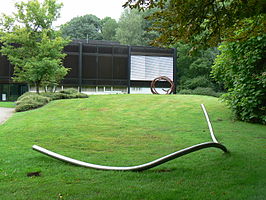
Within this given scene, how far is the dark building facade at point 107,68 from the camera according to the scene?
3288 cm

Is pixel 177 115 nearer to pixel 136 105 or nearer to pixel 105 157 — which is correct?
pixel 136 105

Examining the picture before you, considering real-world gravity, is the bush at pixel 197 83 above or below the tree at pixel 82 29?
below

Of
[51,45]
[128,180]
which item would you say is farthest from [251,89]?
[51,45]

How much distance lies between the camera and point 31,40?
74.2 feet

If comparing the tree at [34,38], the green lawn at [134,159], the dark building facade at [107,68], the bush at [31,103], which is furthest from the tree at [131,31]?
the green lawn at [134,159]

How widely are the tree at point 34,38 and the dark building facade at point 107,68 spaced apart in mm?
9464

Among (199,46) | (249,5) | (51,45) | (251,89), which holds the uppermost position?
(51,45)

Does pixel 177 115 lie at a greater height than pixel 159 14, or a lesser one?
lesser

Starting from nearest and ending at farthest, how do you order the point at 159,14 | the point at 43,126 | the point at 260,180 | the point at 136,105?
the point at 260,180, the point at 159,14, the point at 43,126, the point at 136,105

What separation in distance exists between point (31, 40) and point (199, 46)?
19808mm

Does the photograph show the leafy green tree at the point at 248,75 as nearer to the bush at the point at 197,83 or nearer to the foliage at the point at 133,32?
the bush at the point at 197,83

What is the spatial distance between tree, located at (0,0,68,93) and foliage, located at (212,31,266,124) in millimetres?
14023

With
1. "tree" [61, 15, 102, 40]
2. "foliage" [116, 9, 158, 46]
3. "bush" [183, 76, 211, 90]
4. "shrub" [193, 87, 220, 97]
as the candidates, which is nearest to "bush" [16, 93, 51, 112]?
"shrub" [193, 87, 220, 97]

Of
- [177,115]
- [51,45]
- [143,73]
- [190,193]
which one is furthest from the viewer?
[143,73]
